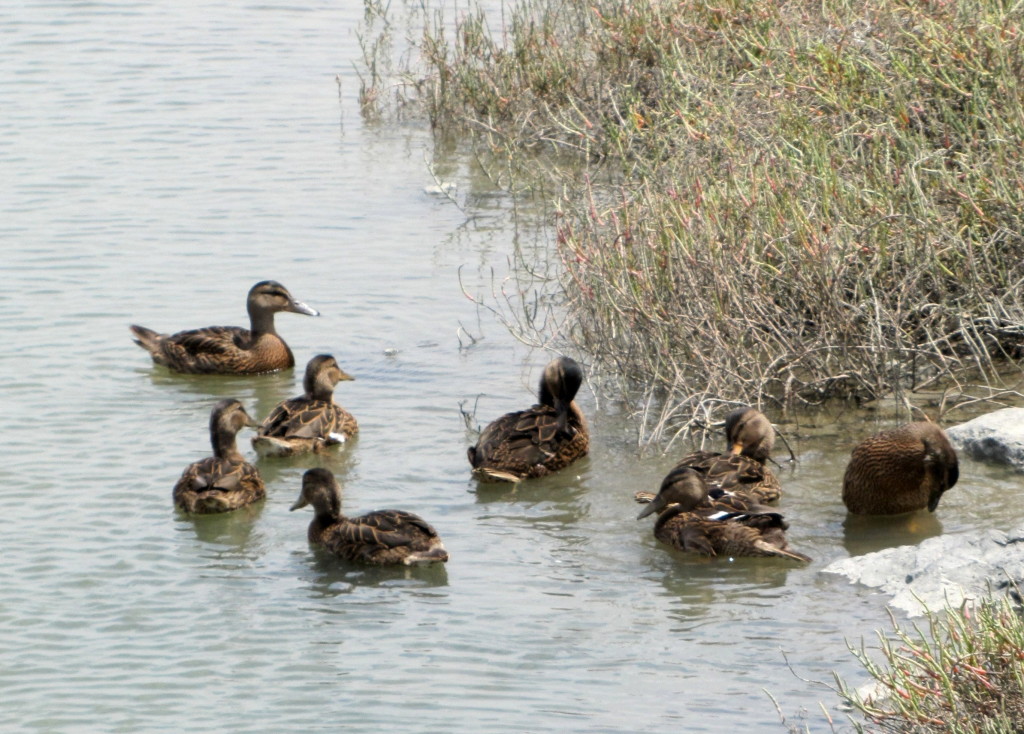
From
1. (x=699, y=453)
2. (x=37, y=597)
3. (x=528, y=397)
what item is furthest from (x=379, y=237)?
(x=37, y=597)

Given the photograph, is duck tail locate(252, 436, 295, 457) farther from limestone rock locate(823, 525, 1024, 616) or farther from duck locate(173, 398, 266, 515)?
limestone rock locate(823, 525, 1024, 616)

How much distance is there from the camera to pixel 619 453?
1048cm

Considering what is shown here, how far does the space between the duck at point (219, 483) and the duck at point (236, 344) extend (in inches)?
93.2

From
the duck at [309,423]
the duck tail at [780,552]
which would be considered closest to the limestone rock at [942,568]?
the duck tail at [780,552]

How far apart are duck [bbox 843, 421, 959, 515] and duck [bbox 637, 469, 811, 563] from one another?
598 mm

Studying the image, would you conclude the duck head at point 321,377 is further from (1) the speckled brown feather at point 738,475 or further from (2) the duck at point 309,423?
(1) the speckled brown feather at point 738,475

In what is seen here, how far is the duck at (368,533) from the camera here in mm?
8602

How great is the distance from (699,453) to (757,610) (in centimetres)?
171

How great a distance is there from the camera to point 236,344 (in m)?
12.5

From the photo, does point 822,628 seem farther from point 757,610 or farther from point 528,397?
point 528,397

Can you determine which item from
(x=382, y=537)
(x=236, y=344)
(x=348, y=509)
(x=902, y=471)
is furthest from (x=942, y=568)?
(x=236, y=344)

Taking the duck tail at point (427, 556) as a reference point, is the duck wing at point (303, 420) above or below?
above

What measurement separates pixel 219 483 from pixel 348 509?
740 mm

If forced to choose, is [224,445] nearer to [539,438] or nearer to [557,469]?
[539,438]
